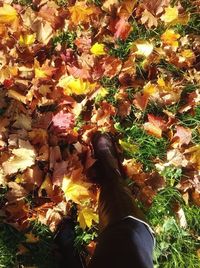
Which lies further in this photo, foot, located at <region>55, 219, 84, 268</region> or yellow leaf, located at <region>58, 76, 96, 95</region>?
yellow leaf, located at <region>58, 76, 96, 95</region>

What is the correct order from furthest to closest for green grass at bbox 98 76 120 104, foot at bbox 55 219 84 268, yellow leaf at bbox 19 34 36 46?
green grass at bbox 98 76 120 104 → yellow leaf at bbox 19 34 36 46 → foot at bbox 55 219 84 268

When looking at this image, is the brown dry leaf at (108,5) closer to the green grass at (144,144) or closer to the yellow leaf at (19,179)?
the green grass at (144,144)

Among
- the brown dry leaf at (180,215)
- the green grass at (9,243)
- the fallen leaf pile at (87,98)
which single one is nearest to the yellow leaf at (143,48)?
the fallen leaf pile at (87,98)

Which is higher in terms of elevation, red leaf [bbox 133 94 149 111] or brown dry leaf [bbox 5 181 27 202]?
red leaf [bbox 133 94 149 111]

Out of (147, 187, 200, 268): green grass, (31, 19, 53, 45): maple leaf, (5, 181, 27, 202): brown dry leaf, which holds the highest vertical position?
(31, 19, 53, 45): maple leaf

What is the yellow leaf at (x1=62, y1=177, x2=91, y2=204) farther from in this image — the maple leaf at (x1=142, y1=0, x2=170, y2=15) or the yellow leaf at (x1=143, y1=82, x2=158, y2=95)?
the maple leaf at (x1=142, y1=0, x2=170, y2=15)

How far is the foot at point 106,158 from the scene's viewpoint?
2.18m

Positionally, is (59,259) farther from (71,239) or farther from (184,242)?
(184,242)

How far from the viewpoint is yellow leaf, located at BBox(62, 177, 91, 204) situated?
215 centimetres

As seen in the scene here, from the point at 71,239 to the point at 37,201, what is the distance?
0.95 feet

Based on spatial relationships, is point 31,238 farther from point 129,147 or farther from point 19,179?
point 129,147

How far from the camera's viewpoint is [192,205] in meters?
2.40

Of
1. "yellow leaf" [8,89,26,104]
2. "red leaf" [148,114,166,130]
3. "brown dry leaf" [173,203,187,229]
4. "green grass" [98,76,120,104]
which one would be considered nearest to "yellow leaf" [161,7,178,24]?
"green grass" [98,76,120,104]

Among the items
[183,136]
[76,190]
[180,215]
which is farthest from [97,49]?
[180,215]
